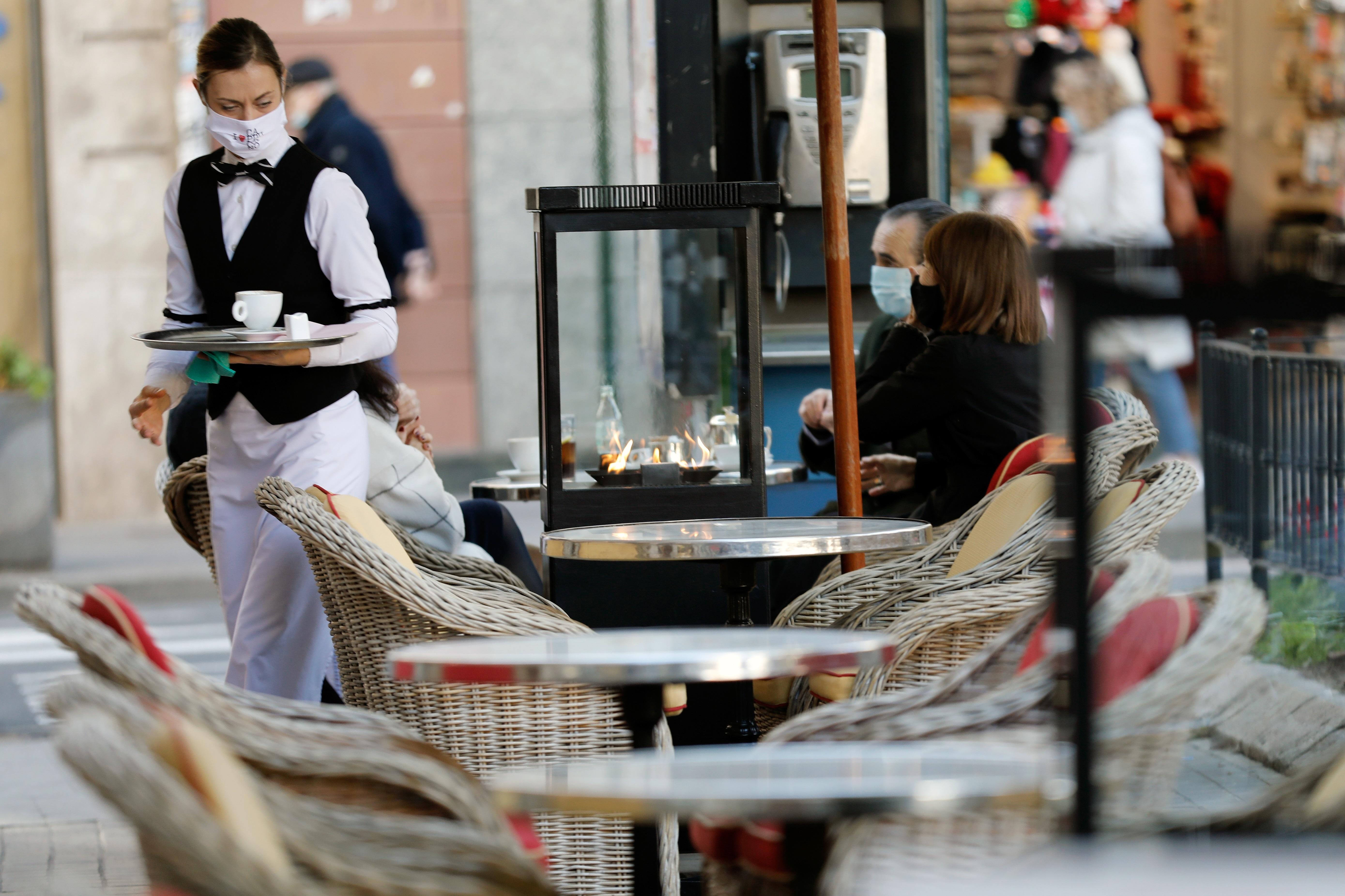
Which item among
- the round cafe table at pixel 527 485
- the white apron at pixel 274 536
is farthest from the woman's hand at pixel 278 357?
the round cafe table at pixel 527 485

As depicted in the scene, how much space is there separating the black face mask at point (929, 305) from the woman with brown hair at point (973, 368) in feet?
0.10

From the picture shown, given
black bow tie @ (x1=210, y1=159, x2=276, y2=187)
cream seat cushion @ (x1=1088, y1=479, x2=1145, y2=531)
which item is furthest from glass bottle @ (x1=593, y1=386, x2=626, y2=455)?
cream seat cushion @ (x1=1088, y1=479, x2=1145, y2=531)

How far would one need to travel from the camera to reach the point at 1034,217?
27.9 ft

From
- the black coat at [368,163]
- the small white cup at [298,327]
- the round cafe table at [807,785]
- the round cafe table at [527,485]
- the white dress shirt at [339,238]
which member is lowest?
the round cafe table at [527,485]

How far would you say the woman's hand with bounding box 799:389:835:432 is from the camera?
4508 millimetres

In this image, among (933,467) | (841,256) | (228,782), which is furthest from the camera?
(933,467)

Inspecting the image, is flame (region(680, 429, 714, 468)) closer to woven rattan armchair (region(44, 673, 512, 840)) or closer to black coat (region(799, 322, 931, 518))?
black coat (region(799, 322, 931, 518))

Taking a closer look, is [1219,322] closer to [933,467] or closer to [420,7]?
[933,467]

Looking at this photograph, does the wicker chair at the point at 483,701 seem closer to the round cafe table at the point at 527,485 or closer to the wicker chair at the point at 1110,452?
the wicker chair at the point at 1110,452

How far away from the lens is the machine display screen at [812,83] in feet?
20.3

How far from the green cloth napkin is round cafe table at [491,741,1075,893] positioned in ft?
6.34

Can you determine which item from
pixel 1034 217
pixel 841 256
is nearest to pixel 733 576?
pixel 841 256

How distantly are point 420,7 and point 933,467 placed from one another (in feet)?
17.7

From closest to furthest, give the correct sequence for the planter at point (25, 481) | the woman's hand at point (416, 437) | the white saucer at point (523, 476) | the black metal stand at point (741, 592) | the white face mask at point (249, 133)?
the black metal stand at point (741, 592) < the white face mask at point (249, 133) < the woman's hand at point (416, 437) < the white saucer at point (523, 476) < the planter at point (25, 481)
